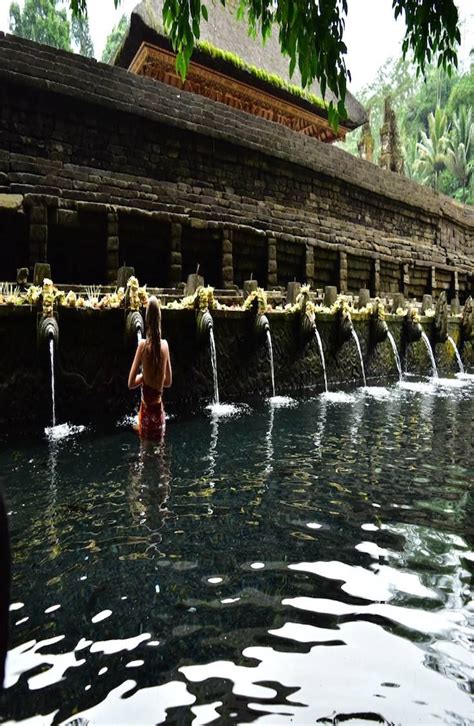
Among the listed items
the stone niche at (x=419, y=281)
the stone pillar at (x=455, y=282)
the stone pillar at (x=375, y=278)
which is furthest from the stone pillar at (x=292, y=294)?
the stone pillar at (x=455, y=282)

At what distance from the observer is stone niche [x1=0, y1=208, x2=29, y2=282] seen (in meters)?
9.95

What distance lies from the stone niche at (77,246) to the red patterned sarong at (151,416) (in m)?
6.17

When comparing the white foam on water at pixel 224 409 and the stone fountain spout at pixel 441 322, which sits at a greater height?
the stone fountain spout at pixel 441 322

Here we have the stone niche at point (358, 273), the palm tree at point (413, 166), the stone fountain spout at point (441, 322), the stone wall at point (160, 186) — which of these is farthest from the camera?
the palm tree at point (413, 166)

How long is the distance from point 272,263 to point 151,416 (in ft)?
30.7

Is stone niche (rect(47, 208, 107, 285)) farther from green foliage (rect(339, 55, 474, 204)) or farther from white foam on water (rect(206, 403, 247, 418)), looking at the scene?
green foliage (rect(339, 55, 474, 204))

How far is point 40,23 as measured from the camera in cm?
3556

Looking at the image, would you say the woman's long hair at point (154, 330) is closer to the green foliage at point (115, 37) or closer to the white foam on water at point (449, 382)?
the white foam on water at point (449, 382)

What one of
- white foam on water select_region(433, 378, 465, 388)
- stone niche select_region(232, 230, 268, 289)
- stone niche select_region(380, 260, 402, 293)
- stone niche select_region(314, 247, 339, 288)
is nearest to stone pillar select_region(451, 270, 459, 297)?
stone niche select_region(380, 260, 402, 293)

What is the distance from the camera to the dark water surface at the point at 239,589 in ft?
5.97

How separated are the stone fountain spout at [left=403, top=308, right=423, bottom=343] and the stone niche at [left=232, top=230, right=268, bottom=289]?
13.3 ft

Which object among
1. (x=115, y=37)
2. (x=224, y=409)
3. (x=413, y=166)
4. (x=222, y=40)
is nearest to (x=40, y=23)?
(x=115, y=37)

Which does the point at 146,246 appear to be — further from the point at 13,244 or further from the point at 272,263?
the point at 272,263

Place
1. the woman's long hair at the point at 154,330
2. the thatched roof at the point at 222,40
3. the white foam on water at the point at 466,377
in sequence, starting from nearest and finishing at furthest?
the woman's long hair at the point at 154,330 → the white foam on water at the point at 466,377 → the thatched roof at the point at 222,40
